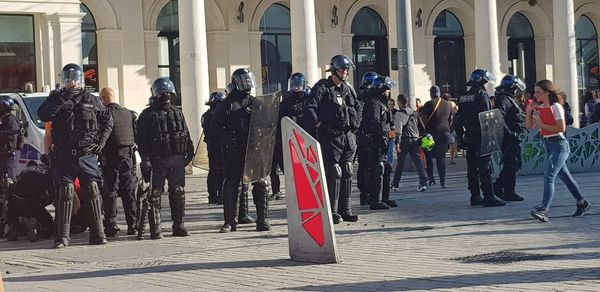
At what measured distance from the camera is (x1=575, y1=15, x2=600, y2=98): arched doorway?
3794 cm

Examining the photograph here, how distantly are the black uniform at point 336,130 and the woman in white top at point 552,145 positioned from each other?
2083 millimetres

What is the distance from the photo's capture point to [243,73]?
12.2 meters

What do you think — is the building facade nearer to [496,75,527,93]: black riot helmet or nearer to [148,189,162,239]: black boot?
[496,75,527,93]: black riot helmet

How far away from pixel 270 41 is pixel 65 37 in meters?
7.63

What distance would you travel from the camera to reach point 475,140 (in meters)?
14.0

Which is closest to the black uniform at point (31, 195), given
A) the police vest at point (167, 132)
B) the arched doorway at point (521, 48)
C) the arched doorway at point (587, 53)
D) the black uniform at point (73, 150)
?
the black uniform at point (73, 150)

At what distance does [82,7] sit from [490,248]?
1875 cm

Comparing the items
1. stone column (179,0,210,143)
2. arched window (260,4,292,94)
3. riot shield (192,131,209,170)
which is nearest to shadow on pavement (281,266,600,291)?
riot shield (192,131,209,170)

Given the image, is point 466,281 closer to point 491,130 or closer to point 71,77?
point 71,77

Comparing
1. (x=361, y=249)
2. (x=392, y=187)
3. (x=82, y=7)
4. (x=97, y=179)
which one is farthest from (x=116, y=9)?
(x=361, y=249)

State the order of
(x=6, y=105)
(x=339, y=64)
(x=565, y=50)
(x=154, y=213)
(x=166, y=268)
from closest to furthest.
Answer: (x=166, y=268), (x=154, y=213), (x=339, y=64), (x=6, y=105), (x=565, y=50)

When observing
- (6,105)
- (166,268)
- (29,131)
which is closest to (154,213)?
(166,268)

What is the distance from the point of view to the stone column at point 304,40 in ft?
82.0

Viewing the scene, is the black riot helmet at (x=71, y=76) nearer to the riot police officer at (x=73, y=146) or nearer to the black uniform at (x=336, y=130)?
the riot police officer at (x=73, y=146)
